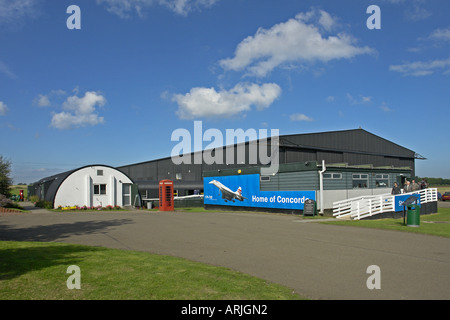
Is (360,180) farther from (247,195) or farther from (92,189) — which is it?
(92,189)

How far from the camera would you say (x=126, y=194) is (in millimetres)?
36062

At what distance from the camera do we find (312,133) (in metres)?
40.6

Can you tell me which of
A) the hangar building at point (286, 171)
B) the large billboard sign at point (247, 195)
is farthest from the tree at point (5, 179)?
the large billboard sign at point (247, 195)

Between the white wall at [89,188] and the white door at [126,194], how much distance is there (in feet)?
1.31

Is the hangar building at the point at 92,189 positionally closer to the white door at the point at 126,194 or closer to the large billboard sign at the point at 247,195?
the white door at the point at 126,194

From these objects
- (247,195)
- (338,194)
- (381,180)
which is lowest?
(247,195)

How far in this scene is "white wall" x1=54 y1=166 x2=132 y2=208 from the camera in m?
32.7

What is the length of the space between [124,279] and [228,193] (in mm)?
25560

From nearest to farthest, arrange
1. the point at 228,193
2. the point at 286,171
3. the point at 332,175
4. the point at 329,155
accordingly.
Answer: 1. the point at 332,175
2. the point at 286,171
3. the point at 228,193
4. the point at 329,155

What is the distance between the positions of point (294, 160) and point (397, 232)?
24.3 meters

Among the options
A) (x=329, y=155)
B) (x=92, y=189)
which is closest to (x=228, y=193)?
(x=92, y=189)
